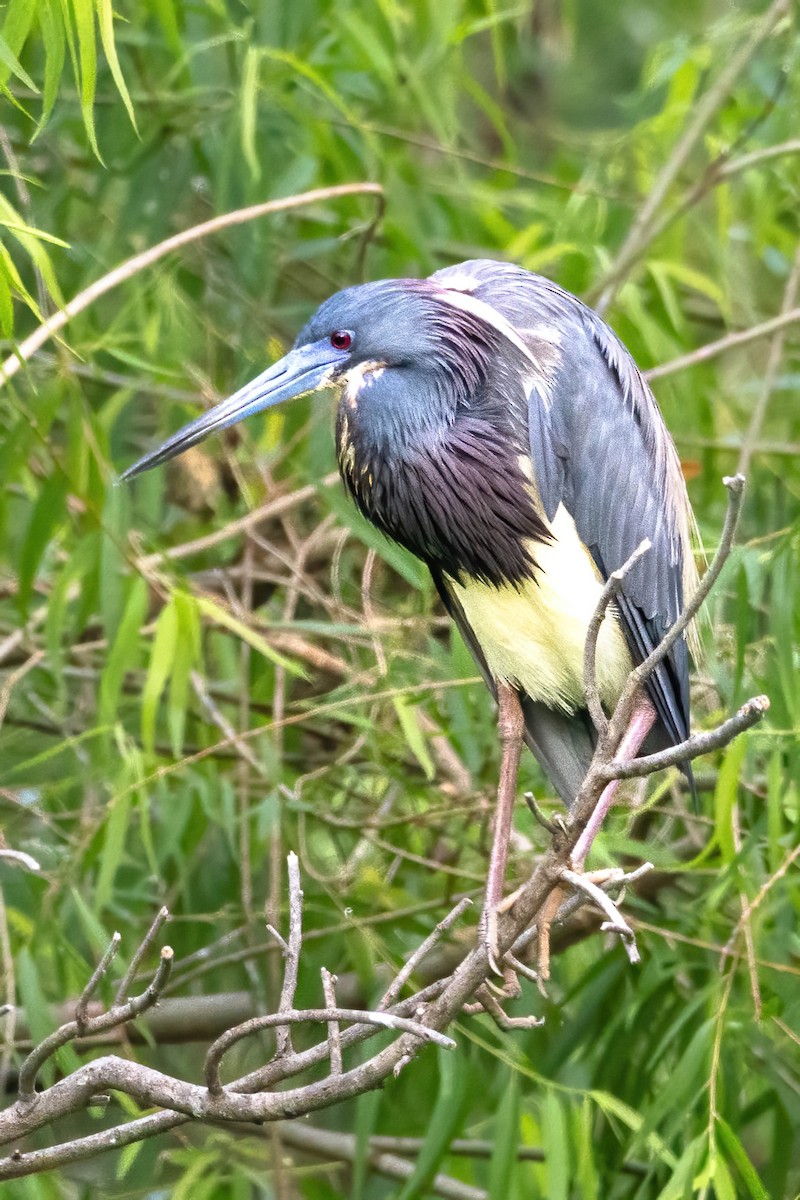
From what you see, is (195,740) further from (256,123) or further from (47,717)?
(256,123)

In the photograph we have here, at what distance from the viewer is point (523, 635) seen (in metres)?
2.26

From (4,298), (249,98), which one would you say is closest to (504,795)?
(4,298)

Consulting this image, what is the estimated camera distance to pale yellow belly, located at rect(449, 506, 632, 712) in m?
2.21

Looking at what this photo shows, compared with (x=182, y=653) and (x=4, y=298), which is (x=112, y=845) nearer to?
(x=182, y=653)

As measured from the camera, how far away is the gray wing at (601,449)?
86.8 inches

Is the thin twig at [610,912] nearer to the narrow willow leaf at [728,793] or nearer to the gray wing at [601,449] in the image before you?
the narrow willow leaf at [728,793]

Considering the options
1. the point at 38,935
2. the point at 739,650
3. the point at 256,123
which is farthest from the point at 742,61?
the point at 38,935

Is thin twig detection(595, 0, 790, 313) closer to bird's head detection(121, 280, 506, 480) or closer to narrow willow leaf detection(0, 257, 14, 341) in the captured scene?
bird's head detection(121, 280, 506, 480)

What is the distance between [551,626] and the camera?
224cm

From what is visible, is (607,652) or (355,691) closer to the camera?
(607,652)

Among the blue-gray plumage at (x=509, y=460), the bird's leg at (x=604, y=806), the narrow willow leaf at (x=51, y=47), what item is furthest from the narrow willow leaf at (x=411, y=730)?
the narrow willow leaf at (x=51, y=47)

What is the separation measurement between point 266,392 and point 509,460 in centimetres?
34

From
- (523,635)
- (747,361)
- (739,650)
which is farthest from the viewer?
(747,361)

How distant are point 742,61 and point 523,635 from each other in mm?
1285
